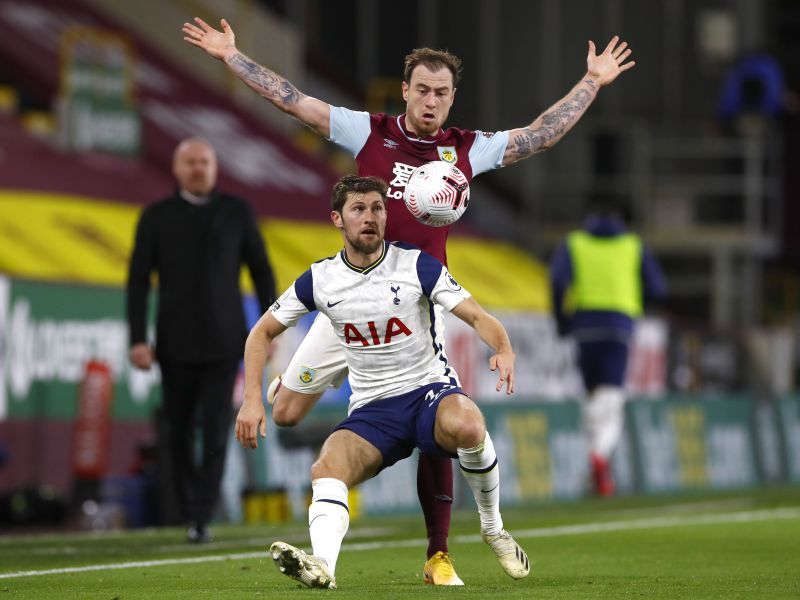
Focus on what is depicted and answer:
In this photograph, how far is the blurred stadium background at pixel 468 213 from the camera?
46.5 ft

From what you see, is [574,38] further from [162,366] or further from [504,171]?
[162,366]

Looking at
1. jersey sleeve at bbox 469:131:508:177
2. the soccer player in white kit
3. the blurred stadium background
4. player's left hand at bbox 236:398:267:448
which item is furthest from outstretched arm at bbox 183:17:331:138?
Result: the blurred stadium background

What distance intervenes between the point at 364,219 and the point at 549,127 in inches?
56.4

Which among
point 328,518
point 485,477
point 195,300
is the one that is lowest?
point 328,518

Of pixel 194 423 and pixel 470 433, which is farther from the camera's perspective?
pixel 194 423

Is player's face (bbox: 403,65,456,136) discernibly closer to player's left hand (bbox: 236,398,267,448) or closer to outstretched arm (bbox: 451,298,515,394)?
outstretched arm (bbox: 451,298,515,394)

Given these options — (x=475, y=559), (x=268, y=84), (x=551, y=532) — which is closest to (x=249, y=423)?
(x=268, y=84)

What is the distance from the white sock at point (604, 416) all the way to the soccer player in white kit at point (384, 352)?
811 cm

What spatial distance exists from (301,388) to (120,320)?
20.8ft

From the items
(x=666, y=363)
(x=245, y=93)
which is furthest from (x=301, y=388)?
(x=245, y=93)

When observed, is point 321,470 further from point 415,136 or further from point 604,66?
point 604,66

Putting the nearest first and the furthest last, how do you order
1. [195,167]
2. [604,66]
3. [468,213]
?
[604,66] → [195,167] → [468,213]

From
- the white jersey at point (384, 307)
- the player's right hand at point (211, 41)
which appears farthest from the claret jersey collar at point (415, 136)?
the player's right hand at point (211, 41)

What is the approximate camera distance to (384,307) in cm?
798
